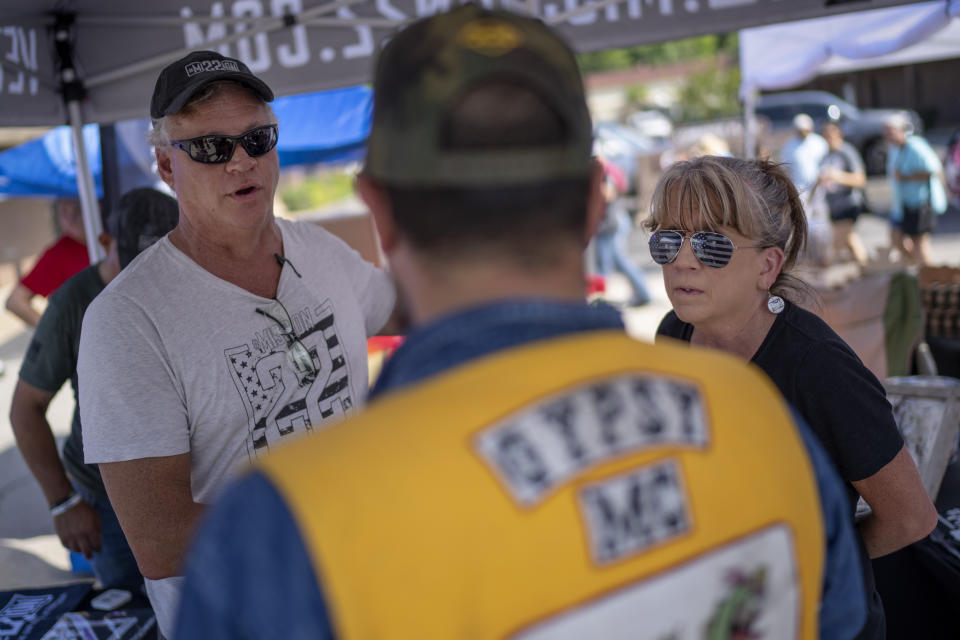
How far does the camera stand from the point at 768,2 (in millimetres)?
3516

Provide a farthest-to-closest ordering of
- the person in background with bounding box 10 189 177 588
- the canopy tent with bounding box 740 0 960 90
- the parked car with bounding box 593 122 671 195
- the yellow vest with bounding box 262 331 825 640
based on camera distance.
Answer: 1. the parked car with bounding box 593 122 671 195
2. the canopy tent with bounding box 740 0 960 90
3. the person in background with bounding box 10 189 177 588
4. the yellow vest with bounding box 262 331 825 640

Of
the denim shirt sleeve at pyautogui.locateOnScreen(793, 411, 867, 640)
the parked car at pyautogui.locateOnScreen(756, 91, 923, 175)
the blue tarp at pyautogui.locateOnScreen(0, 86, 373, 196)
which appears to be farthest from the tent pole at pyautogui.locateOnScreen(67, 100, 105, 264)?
the parked car at pyautogui.locateOnScreen(756, 91, 923, 175)

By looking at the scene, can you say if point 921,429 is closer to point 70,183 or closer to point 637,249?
point 70,183

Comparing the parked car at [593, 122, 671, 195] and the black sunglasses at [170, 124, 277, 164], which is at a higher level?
the black sunglasses at [170, 124, 277, 164]

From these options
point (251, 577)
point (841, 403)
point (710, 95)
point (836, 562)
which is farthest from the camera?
point (710, 95)

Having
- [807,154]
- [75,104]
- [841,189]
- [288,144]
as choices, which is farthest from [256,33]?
[841,189]

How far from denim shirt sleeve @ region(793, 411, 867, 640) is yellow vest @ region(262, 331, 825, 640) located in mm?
103

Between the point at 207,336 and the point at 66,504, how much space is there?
1.44 m

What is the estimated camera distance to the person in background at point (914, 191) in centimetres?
902

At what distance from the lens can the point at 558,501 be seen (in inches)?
28.3

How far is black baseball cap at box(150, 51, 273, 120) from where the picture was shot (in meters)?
1.82

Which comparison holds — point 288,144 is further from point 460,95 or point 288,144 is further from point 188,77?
point 460,95

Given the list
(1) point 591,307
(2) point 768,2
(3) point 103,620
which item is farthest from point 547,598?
(2) point 768,2

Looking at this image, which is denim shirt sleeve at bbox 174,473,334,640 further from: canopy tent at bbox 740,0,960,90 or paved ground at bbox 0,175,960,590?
canopy tent at bbox 740,0,960,90
